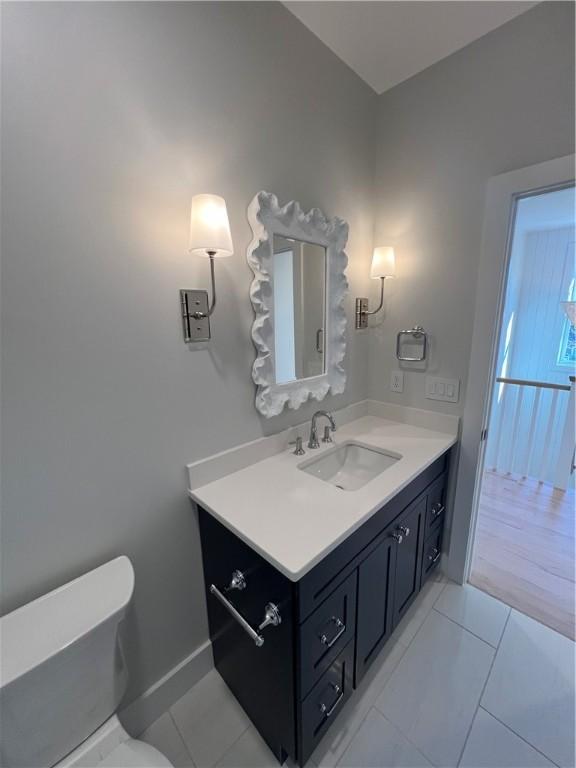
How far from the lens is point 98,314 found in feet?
2.81

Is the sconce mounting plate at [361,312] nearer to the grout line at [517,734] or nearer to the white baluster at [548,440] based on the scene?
the grout line at [517,734]

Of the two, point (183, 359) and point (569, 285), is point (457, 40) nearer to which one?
point (183, 359)

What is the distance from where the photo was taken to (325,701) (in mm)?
1003

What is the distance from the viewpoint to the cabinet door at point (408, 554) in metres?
1.26

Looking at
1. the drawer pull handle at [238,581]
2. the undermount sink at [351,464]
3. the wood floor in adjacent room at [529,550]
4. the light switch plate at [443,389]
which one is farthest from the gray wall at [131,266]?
the wood floor in adjacent room at [529,550]

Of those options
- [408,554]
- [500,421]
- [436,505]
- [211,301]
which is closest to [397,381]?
[436,505]

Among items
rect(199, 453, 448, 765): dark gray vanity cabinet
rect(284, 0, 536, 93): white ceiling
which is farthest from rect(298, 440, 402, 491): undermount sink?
rect(284, 0, 536, 93): white ceiling

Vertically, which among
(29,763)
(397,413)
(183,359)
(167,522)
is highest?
(183,359)

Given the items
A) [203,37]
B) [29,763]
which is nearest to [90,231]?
[203,37]

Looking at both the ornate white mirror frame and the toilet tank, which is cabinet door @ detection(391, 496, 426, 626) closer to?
the ornate white mirror frame

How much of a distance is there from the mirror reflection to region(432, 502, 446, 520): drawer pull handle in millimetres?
892

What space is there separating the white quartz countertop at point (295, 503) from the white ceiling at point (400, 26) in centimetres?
171

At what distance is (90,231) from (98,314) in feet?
0.70

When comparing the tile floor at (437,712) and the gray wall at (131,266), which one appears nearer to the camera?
the gray wall at (131,266)
